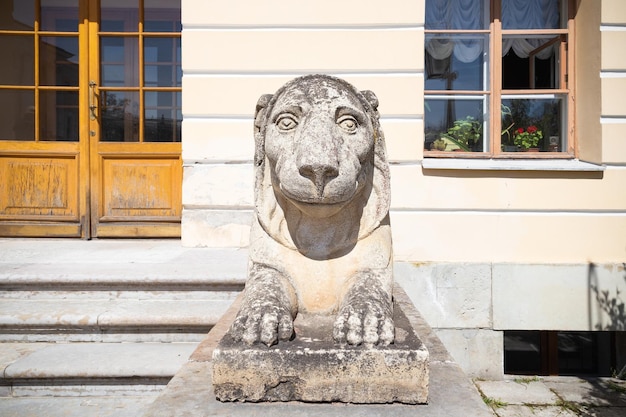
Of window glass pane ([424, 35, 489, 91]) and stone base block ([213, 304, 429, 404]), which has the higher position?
window glass pane ([424, 35, 489, 91])

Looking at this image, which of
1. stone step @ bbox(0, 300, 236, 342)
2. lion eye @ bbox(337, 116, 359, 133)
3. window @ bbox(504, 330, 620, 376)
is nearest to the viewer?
lion eye @ bbox(337, 116, 359, 133)

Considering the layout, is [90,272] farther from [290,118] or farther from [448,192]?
[448,192]

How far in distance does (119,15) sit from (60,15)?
2.00 ft

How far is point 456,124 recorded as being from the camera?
4645 mm

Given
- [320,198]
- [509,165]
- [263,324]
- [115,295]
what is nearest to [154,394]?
[115,295]

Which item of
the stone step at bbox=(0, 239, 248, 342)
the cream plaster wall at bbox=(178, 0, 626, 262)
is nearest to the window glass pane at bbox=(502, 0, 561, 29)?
the cream plaster wall at bbox=(178, 0, 626, 262)

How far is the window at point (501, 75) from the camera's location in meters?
4.61

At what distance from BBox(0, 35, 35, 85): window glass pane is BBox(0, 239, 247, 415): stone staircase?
2368 mm

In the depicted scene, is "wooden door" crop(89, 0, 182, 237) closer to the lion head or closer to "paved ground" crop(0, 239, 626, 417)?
"paved ground" crop(0, 239, 626, 417)

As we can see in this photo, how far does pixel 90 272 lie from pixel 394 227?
7.72 feet

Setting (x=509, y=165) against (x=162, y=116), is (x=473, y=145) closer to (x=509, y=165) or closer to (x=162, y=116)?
(x=509, y=165)

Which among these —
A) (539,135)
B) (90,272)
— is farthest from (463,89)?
(90,272)

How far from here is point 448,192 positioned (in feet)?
14.0

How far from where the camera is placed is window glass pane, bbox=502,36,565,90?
4664mm
